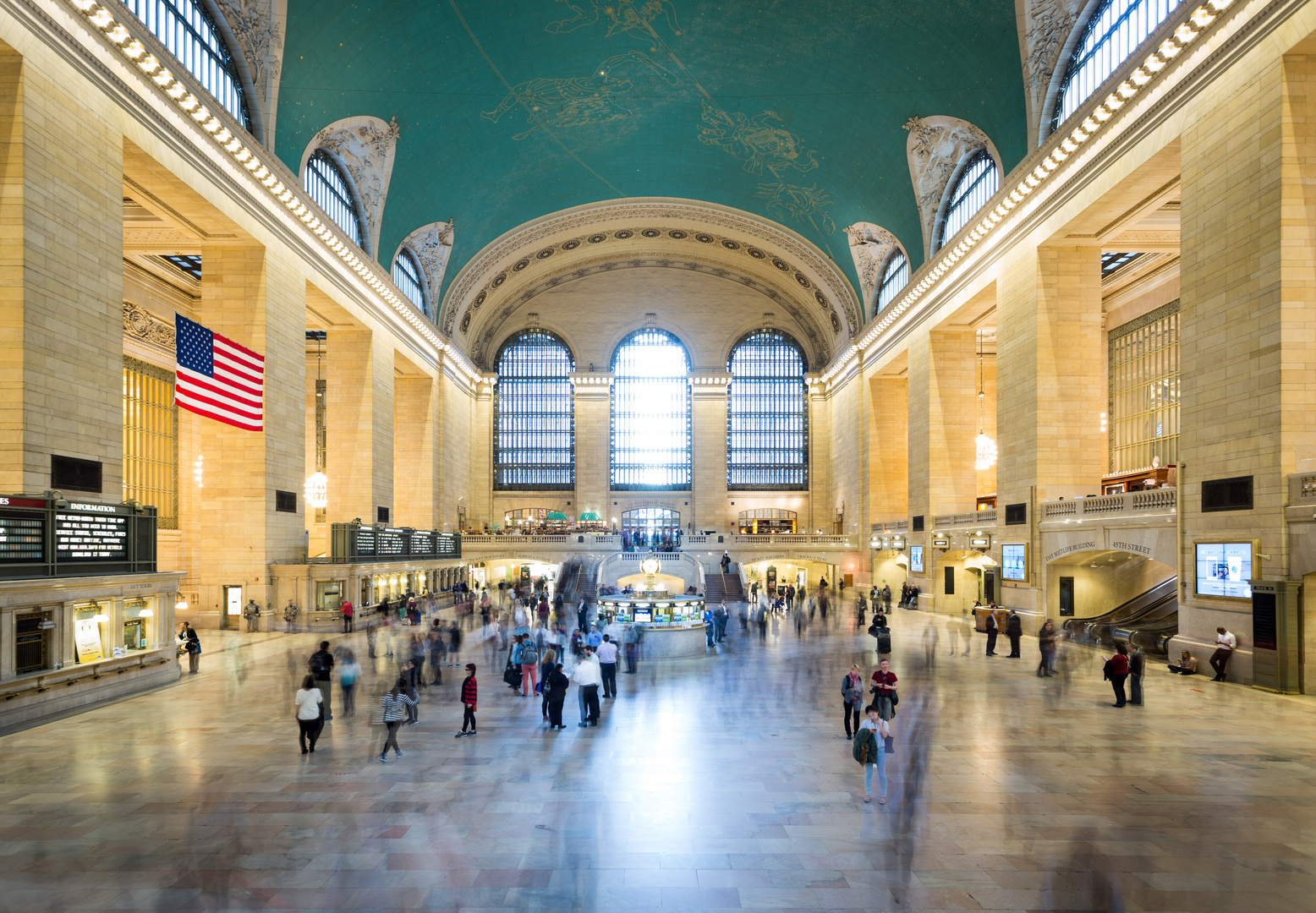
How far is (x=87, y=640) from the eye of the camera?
485 inches

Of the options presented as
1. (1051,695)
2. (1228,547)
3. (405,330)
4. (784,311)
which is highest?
(784,311)

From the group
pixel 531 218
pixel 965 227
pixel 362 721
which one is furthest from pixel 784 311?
pixel 362 721

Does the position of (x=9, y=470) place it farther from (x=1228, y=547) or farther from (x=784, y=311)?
(x=784, y=311)

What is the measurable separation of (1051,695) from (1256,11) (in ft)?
39.2

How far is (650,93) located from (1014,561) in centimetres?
1990

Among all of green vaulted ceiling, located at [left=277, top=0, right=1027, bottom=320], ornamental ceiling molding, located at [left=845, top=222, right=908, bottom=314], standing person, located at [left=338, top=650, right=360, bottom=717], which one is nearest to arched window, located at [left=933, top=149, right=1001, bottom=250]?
green vaulted ceiling, located at [left=277, top=0, right=1027, bottom=320]

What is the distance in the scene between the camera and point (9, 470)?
41.4 ft

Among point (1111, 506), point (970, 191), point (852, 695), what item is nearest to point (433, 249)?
point (970, 191)

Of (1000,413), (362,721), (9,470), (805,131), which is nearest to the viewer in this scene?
(362,721)

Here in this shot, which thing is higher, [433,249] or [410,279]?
[433,249]

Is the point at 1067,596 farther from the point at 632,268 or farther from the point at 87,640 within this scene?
the point at 632,268

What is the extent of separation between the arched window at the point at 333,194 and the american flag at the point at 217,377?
7227mm

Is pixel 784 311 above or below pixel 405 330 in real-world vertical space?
above

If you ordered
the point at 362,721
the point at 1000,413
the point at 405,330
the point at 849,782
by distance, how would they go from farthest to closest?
the point at 405,330 → the point at 1000,413 → the point at 362,721 → the point at 849,782
